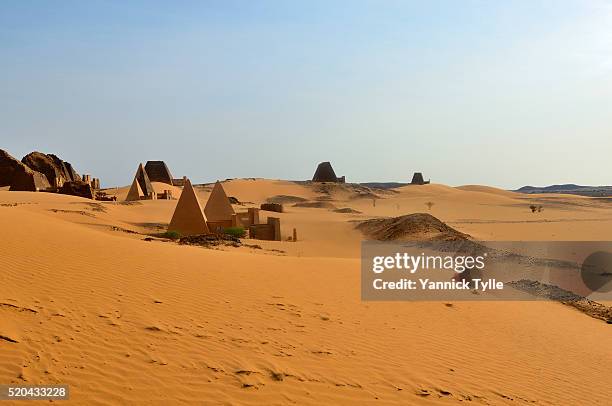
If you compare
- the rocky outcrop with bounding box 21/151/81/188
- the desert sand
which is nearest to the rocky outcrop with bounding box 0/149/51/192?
the rocky outcrop with bounding box 21/151/81/188

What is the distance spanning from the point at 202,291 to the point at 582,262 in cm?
1451

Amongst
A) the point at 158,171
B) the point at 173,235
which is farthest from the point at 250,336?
the point at 158,171

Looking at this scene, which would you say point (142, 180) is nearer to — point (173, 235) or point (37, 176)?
point (37, 176)

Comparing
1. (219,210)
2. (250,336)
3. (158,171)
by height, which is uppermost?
(158,171)

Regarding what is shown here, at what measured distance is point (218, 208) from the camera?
71.9 feet

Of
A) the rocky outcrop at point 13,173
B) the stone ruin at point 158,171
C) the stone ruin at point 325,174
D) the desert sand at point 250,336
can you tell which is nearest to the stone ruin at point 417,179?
the stone ruin at point 325,174

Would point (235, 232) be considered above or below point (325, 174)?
below

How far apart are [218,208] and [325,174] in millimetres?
Result: 52086

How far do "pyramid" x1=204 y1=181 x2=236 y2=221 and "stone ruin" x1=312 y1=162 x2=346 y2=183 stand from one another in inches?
2021

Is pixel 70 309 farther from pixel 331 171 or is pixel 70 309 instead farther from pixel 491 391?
pixel 331 171

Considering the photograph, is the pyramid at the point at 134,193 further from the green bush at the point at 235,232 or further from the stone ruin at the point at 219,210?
the green bush at the point at 235,232

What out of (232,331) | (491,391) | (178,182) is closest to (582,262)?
(491,391)

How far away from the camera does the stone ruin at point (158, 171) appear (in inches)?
2015

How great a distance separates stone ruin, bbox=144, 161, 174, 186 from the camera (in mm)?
51188
